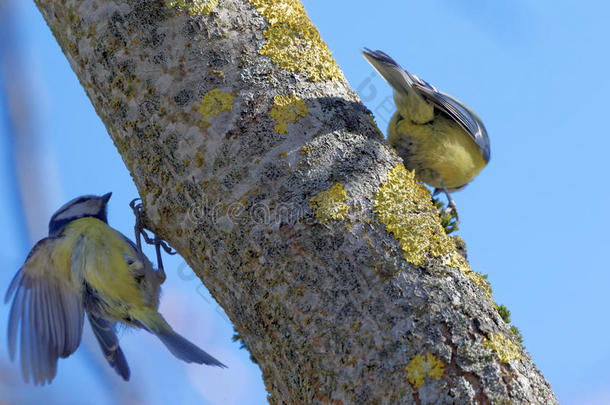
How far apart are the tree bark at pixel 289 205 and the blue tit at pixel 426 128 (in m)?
1.44

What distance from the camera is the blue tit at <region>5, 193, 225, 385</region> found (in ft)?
9.78

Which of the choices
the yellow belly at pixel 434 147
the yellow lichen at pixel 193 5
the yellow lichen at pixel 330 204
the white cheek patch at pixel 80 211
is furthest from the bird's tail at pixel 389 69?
the white cheek patch at pixel 80 211

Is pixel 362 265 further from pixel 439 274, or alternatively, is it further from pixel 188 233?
pixel 188 233

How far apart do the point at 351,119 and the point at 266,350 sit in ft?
2.60

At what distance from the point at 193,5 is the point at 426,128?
1905 mm

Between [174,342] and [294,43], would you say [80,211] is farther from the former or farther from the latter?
[294,43]

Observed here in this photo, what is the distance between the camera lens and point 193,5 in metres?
1.96

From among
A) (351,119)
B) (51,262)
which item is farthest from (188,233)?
(51,262)

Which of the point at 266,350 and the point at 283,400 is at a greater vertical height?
the point at 266,350

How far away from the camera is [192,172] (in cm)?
184

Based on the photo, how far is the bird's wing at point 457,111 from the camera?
344 centimetres

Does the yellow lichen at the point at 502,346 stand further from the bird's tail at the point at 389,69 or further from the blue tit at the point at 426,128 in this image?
the bird's tail at the point at 389,69

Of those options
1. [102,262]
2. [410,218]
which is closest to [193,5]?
[410,218]

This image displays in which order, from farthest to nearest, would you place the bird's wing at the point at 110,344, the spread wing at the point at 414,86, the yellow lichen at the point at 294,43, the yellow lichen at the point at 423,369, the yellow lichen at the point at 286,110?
the spread wing at the point at 414,86 < the bird's wing at the point at 110,344 < the yellow lichen at the point at 294,43 < the yellow lichen at the point at 286,110 < the yellow lichen at the point at 423,369
